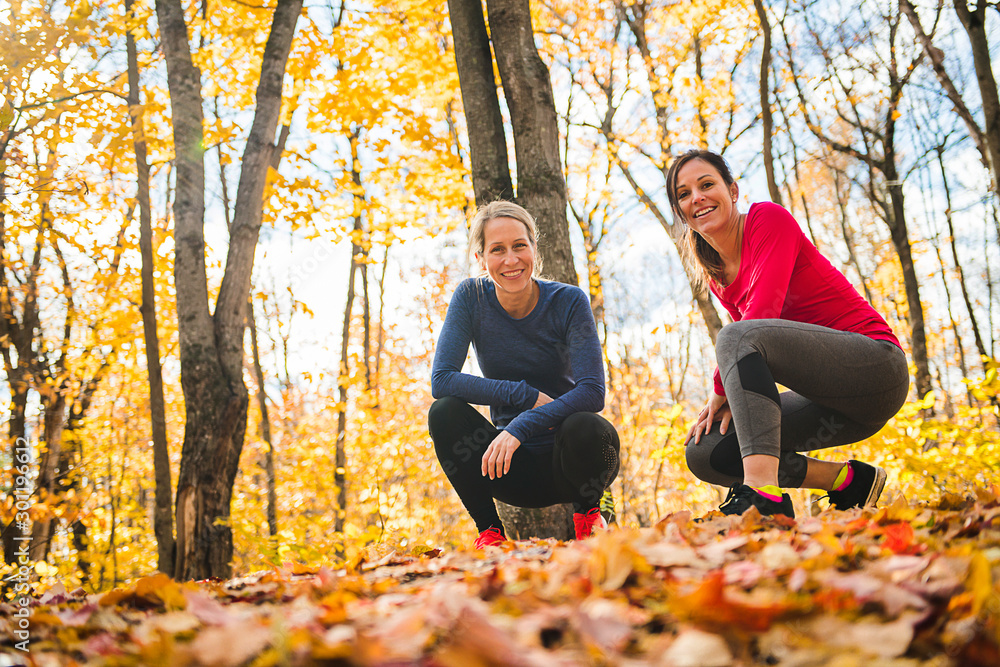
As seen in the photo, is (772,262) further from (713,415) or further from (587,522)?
(587,522)

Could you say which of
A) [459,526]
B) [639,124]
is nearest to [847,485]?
[639,124]

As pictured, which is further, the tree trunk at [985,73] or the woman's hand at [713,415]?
the tree trunk at [985,73]

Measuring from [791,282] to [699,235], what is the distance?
457 mm

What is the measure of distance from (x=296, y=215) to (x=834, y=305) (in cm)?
536

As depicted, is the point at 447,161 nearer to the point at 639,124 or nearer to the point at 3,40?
the point at 3,40

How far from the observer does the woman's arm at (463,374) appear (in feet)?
7.81

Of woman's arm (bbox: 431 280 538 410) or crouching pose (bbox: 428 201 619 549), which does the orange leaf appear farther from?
woman's arm (bbox: 431 280 538 410)

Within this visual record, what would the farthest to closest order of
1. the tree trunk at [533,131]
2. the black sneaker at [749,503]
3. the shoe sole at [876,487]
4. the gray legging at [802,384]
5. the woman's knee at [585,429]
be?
the tree trunk at [533,131] → the woman's knee at [585,429] → the shoe sole at [876,487] → the gray legging at [802,384] → the black sneaker at [749,503]

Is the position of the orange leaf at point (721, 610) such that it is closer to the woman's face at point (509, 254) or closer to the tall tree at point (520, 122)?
the woman's face at point (509, 254)

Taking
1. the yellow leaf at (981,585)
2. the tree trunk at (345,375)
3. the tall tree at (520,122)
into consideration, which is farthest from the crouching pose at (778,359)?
the tree trunk at (345,375)

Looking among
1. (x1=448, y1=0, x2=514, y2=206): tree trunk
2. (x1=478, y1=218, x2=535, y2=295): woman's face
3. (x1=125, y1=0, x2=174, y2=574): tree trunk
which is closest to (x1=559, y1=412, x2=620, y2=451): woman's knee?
(x1=478, y1=218, x2=535, y2=295): woman's face

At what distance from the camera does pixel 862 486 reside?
6.95 feet

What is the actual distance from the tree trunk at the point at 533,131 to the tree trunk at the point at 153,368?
8.58ft

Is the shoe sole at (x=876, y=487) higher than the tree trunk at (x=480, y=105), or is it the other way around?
the tree trunk at (x=480, y=105)
